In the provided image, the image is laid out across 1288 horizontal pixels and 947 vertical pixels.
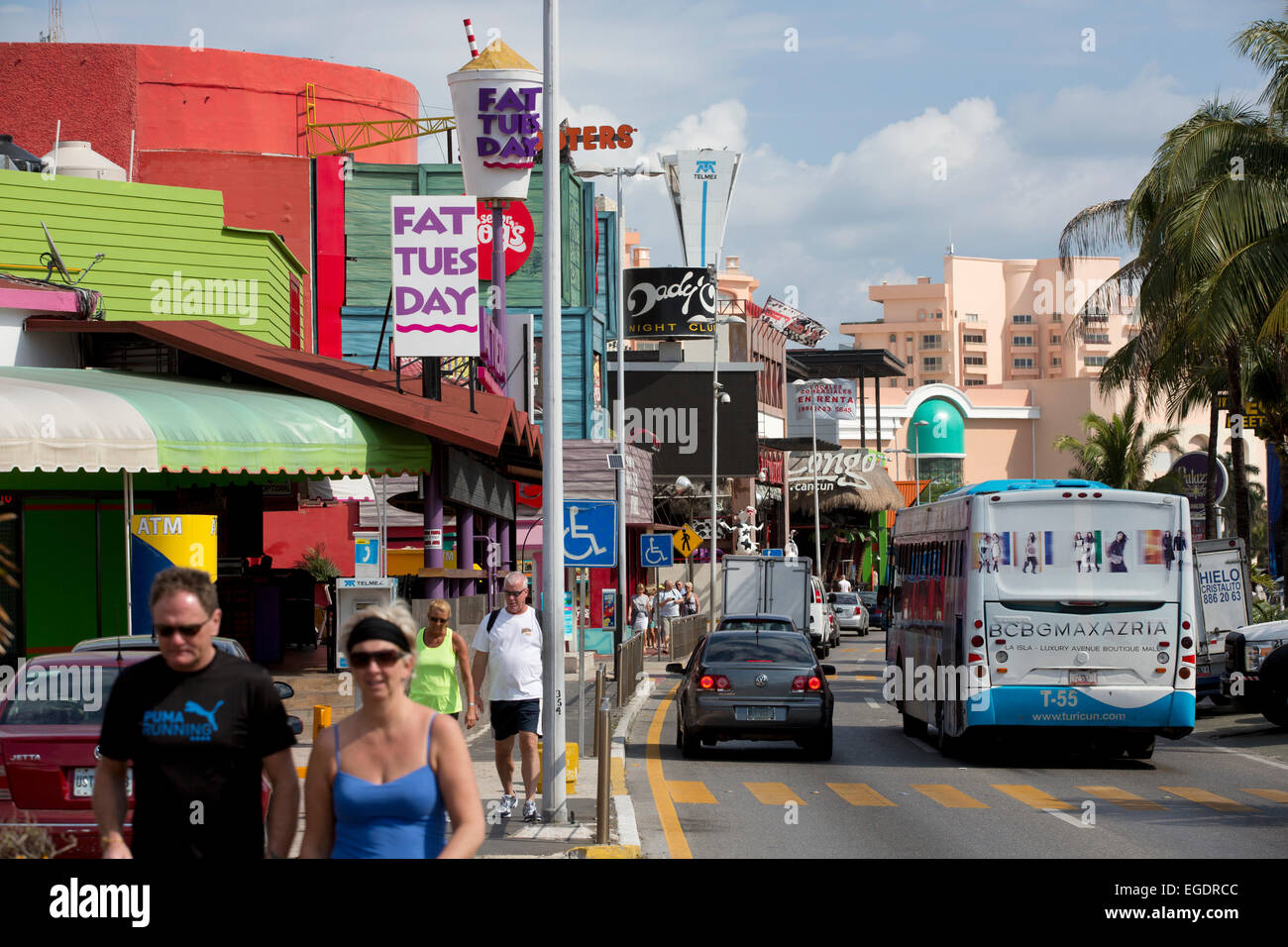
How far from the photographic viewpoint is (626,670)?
26219 mm

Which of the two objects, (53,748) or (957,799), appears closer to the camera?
(53,748)

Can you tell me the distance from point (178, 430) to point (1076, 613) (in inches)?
387

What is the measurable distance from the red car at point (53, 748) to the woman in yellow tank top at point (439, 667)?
3.07 m

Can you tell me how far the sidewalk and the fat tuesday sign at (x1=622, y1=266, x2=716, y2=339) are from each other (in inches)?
1633

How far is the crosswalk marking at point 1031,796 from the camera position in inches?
582

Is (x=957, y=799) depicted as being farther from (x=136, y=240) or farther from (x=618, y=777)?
(x=136, y=240)

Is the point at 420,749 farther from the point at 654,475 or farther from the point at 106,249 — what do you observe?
the point at 654,475

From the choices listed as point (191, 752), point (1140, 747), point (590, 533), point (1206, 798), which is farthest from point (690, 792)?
point (191, 752)

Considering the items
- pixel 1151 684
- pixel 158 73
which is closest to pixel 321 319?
pixel 158 73

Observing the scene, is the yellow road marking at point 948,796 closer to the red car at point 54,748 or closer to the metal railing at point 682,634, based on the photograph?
the red car at point 54,748

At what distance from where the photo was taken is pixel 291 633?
28234 millimetres

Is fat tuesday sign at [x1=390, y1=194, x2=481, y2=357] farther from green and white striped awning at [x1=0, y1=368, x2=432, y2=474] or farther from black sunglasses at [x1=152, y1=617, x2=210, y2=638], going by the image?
black sunglasses at [x1=152, y1=617, x2=210, y2=638]

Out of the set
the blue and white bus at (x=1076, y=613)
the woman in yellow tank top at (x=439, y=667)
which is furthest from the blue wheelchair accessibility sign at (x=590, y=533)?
the blue and white bus at (x=1076, y=613)
